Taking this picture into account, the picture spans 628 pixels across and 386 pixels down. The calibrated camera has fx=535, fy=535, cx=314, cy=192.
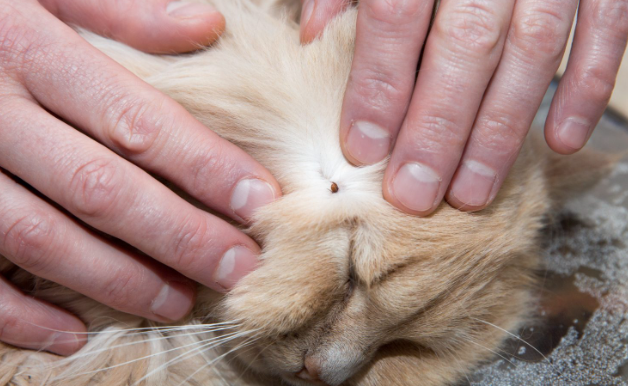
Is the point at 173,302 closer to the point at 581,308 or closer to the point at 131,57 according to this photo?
the point at 131,57

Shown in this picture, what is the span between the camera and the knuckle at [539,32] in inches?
41.9

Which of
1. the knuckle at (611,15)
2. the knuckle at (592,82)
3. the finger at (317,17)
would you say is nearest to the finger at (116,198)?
the finger at (317,17)

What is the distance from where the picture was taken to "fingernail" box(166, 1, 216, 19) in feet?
3.89

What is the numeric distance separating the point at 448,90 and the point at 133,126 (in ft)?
2.07

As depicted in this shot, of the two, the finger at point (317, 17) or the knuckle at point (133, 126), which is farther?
the finger at point (317, 17)

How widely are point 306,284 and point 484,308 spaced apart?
48 cm

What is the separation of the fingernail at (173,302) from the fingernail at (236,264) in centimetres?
14

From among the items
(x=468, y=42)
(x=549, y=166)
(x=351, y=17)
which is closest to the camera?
(x=468, y=42)

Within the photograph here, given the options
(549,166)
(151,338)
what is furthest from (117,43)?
(549,166)

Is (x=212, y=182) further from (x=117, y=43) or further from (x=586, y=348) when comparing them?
(x=586, y=348)

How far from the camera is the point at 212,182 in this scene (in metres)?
1.10

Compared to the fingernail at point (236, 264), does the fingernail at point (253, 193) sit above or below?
above

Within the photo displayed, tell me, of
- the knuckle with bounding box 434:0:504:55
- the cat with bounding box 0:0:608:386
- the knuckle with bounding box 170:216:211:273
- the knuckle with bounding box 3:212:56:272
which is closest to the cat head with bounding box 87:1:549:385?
the cat with bounding box 0:0:608:386

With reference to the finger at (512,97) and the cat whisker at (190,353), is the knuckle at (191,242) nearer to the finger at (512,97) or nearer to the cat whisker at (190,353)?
the cat whisker at (190,353)
